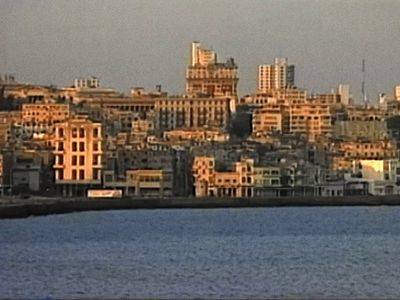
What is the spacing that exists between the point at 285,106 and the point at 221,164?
38033mm

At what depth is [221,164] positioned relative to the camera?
107125mm

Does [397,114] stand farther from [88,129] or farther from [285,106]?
[88,129]

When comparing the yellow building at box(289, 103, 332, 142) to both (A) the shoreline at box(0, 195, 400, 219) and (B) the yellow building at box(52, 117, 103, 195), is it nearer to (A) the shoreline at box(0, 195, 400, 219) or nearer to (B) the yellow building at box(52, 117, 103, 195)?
(A) the shoreline at box(0, 195, 400, 219)

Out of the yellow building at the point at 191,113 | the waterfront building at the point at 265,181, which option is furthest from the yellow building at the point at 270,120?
the waterfront building at the point at 265,181

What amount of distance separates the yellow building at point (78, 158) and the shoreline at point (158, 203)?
16.0 ft

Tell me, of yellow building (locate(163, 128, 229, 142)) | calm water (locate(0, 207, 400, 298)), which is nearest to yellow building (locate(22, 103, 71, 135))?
yellow building (locate(163, 128, 229, 142))

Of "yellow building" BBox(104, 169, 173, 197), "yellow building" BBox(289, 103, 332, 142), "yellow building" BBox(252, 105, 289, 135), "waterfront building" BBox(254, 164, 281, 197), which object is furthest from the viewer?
"yellow building" BBox(252, 105, 289, 135)

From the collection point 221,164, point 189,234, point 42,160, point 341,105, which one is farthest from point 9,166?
point 341,105

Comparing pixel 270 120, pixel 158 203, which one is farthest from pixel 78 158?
pixel 270 120

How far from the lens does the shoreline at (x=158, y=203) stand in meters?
82.1

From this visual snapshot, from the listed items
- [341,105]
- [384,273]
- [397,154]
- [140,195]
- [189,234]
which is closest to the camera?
[384,273]

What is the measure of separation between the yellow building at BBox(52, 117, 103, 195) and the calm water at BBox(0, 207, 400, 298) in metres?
22.3

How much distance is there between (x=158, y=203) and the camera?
319 ft

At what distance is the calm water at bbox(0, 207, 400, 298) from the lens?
3459cm
